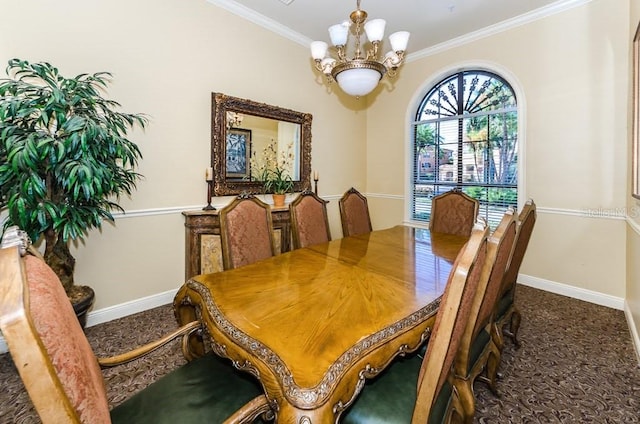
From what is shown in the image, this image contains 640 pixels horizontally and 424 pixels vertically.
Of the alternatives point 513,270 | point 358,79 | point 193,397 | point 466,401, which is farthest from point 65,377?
point 358,79

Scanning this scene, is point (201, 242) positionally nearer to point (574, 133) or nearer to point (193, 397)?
point (193, 397)

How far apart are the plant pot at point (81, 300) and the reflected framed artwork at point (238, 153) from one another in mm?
1639

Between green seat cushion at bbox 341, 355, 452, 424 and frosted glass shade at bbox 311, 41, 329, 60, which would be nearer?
green seat cushion at bbox 341, 355, 452, 424

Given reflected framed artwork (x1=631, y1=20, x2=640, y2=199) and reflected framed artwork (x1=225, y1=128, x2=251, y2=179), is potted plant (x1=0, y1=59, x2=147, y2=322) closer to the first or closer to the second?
reflected framed artwork (x1=225, y1=128, x2=251, y2=179)

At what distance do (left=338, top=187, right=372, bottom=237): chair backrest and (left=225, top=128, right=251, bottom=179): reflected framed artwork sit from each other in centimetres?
121

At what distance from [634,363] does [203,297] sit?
279 cm

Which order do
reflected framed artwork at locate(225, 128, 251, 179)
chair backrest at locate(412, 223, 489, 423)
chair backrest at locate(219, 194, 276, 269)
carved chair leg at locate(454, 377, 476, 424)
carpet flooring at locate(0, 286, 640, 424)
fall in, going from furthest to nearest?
reflected framed artwork at locate(225, 128, 251, 179), chair backrest at locate(219, 194, 276, 269), carpet flooring at locate(0, 286, 640, 424), carved chair leg at locate(454, 377, 476, 424), chair backrest at locate(412, 223, 489, 423)

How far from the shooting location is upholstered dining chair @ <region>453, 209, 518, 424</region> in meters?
1.03

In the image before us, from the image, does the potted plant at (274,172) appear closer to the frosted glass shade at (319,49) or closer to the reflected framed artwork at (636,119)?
the frosted glass shade at (319,49)

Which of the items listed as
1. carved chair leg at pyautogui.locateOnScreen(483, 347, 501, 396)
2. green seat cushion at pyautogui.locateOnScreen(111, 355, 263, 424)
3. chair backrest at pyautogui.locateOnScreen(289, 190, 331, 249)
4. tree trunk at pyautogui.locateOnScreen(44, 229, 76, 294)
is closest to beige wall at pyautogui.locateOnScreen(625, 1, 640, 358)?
carved chair leg at pyautogui.locateOnScreen(483, 347, 501, 396)

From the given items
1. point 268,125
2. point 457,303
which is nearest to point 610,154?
point 457,303

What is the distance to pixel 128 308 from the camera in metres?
2.68

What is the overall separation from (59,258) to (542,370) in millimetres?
3356

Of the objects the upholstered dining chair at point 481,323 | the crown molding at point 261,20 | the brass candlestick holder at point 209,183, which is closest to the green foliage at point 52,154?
the brass candlestick holder at point 209,183
